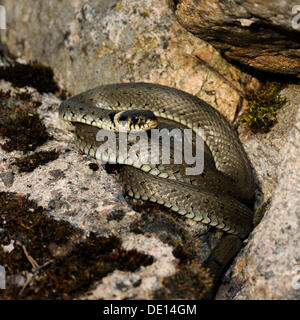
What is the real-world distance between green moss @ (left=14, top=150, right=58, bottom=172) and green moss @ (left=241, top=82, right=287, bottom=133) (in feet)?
17.3

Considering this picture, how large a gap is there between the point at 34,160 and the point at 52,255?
284cm

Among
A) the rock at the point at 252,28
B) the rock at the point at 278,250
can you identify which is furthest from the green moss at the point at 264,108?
the rock at the point at 278,250

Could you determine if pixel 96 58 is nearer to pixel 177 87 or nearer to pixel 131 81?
pixel 131 81

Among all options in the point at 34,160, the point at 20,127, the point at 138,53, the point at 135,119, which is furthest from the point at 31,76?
the point at 135,119

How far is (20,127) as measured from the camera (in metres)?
9.29

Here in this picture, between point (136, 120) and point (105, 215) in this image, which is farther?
point (136, 120)

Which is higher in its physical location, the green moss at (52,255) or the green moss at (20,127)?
the green moss at (20,127)

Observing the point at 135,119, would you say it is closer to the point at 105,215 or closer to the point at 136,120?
the point at 136,120

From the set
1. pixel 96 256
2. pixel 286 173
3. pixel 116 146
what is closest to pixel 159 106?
pixel 116 146

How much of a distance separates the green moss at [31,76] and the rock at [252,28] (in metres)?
4.98

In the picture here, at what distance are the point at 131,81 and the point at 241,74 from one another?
3191mm

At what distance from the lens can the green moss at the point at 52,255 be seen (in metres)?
5.91

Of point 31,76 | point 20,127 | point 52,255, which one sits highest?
point 31,76

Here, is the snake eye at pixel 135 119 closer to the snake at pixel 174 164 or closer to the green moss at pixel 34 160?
the snake at pixel 174 164
